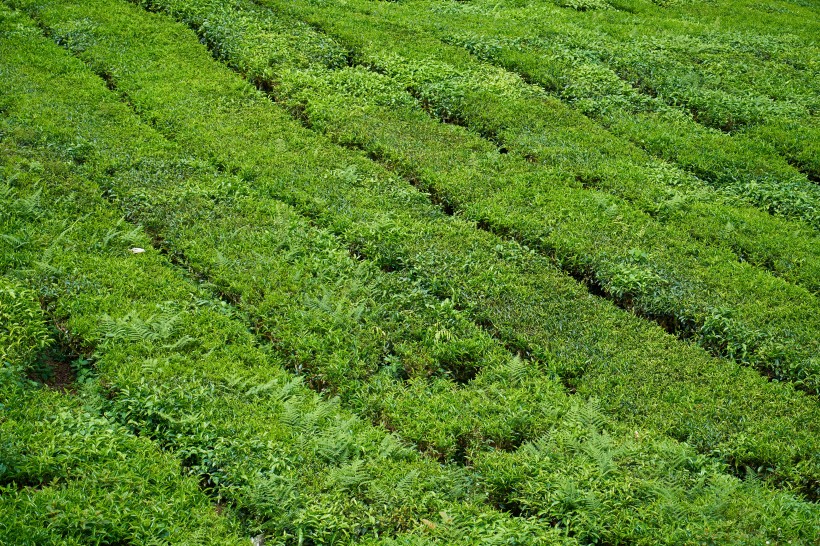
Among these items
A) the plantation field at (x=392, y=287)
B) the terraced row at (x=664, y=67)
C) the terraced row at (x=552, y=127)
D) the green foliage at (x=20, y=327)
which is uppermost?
the terraced row at (x=664, y=67)

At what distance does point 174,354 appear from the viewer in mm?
8375

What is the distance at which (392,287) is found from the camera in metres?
9.91

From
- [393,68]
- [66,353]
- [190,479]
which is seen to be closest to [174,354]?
[66,353]

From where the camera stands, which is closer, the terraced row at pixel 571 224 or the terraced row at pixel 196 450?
the terraced row at pixel 196 450

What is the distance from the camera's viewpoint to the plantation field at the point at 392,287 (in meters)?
7.10

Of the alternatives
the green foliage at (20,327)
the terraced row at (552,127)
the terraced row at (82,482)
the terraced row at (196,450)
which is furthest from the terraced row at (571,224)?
the terraced row at (82,482)

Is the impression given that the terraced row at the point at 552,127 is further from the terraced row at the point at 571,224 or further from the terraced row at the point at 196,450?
the terraced row at the point at 196,450

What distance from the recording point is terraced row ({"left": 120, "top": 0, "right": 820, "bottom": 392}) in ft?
32.1

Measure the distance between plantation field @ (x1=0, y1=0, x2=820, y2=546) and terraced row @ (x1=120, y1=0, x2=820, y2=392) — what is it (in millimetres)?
50

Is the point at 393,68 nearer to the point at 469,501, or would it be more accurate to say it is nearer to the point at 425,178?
the point at 425,178

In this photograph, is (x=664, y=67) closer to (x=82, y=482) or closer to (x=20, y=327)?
(x=20, y=327)

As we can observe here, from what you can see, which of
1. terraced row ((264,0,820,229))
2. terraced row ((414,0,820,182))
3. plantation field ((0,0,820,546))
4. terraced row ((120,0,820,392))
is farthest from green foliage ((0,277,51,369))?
terraced row ((414,0,820,182))

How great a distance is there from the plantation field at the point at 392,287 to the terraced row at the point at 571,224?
Answer: 0.05m

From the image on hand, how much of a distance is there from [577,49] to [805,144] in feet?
16.7
